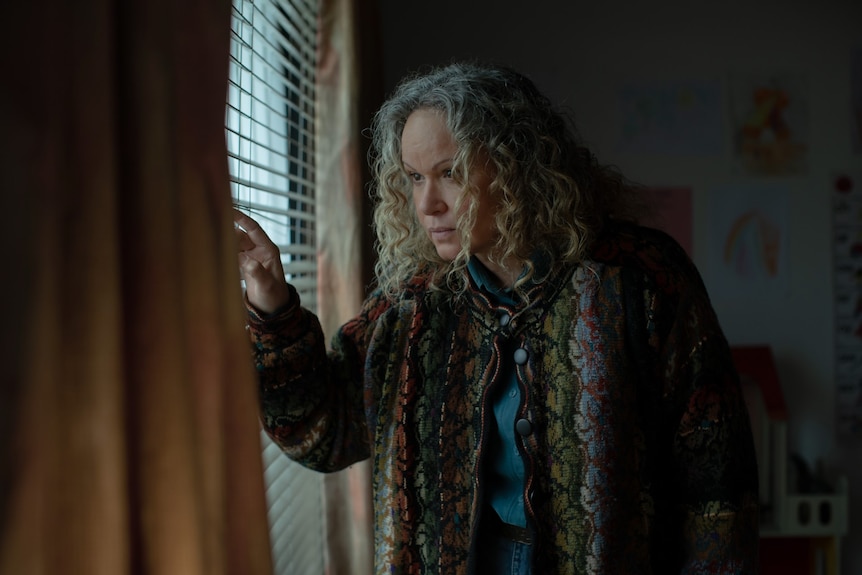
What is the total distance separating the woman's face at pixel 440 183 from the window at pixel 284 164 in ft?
1.22

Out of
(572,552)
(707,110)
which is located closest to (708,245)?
(707,110)

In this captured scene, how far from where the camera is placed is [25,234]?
0.46m

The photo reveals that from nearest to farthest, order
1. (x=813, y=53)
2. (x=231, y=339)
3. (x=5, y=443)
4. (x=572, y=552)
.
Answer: (x=5, y=443), (x=231, y=339), (x=572, y=552), (x=813, y=53)

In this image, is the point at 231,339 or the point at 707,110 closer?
the point at 231,339

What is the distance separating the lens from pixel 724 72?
2.41 m

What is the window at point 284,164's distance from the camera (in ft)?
4.48

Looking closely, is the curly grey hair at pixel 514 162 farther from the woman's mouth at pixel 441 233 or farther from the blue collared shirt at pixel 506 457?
the blue collared shirt at pixel 506 457

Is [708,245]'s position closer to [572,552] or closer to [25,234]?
[572,552]

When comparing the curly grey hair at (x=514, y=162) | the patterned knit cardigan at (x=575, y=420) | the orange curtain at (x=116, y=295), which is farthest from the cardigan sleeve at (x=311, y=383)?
the orange curtain at (x=116, y=295)

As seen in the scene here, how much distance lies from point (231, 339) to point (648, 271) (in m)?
0.63

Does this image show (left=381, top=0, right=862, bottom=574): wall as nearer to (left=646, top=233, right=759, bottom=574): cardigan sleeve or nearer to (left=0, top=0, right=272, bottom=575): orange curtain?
(left=646, top=233, right=759, bottom=574): cardigan sleeve

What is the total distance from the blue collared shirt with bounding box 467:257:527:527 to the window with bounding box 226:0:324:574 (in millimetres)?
479

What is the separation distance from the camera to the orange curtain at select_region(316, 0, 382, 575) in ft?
5.11

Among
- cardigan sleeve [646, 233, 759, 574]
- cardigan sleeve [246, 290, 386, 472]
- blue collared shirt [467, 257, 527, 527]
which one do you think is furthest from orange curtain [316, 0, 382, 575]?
cardigan sleeve [646, 233, 759, 574]
